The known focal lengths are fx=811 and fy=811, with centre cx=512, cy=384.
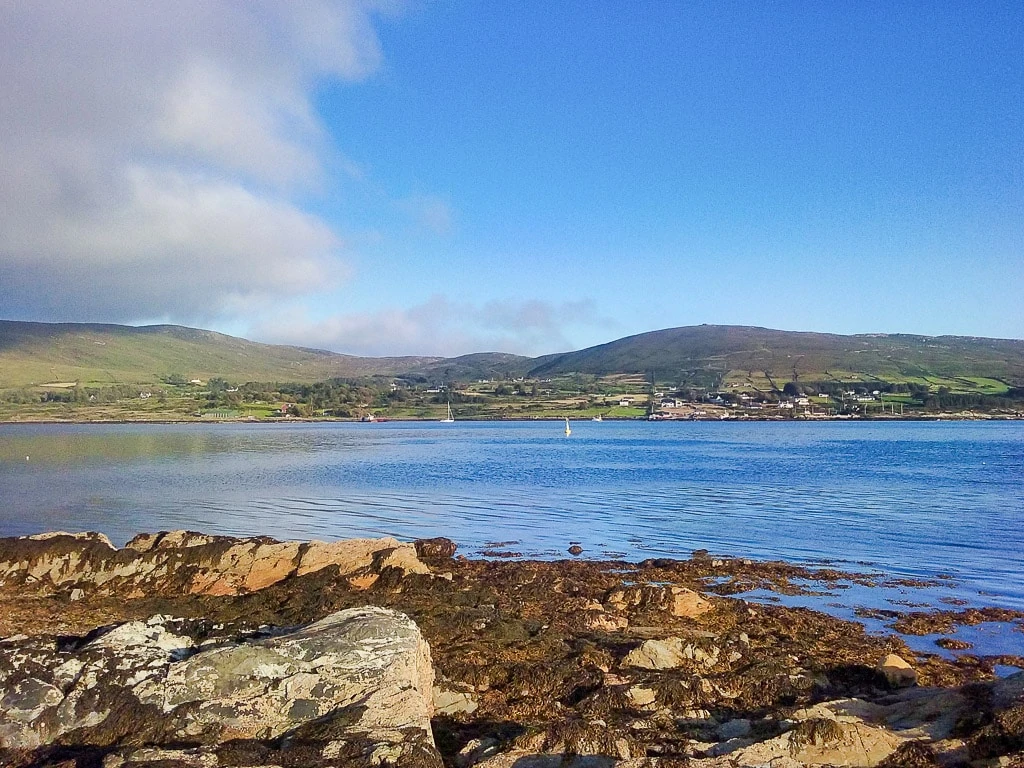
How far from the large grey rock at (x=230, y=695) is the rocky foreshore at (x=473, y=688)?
0.07ft

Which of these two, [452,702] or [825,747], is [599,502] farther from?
[825,747]

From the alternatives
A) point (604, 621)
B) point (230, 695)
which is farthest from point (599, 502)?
point (230, 695)

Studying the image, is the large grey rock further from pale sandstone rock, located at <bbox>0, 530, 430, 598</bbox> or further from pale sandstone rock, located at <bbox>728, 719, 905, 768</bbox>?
pale sandstone rock, located at <bbox>0, 530, 430, 598</bbox>

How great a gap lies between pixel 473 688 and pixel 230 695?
3358mm

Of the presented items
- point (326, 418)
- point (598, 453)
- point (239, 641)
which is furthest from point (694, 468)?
point (326, 418)

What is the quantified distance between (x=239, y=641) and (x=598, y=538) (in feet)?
63.0

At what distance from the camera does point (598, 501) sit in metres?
38.1

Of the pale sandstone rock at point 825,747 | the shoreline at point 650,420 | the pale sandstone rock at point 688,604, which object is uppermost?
the pale sandstone rock at point 825,747

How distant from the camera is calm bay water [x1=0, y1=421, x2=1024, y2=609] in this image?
82.7 feet

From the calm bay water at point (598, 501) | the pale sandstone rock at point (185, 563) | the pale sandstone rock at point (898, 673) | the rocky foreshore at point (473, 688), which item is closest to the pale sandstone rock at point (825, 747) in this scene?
the rocky foreshore at point (473, 688)

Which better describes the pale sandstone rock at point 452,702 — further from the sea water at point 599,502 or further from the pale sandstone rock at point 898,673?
the sea water at point 599,502

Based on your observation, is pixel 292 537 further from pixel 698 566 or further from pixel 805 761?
pixel 805 761

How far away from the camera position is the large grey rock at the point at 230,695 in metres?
7.26

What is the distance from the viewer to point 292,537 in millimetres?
27141
